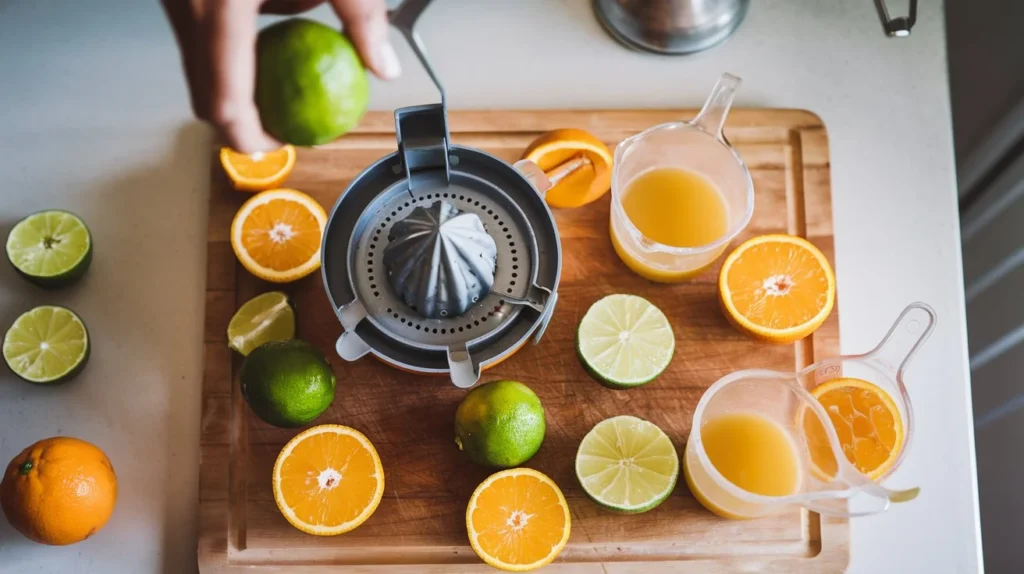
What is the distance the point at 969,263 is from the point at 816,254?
26.3 inches

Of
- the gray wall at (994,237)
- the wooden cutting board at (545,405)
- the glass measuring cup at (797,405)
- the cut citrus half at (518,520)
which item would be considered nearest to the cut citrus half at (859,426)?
the glass measuring cup at (797,405)

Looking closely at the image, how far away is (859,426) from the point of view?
1215 millimetres

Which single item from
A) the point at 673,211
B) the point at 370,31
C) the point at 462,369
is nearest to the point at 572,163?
the point at 673,211

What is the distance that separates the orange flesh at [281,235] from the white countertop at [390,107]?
0.17 metres

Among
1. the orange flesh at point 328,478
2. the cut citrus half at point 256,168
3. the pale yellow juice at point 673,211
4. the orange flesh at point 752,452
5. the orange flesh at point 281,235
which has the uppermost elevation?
the pale yellow juice at point 673,211

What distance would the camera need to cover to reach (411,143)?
1.13 m

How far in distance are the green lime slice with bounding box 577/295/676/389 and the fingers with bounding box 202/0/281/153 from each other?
2.05 feet

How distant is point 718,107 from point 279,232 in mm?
701

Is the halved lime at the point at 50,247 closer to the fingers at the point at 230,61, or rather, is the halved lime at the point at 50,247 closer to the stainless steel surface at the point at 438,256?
the stainless steel surface at the point at 438,256

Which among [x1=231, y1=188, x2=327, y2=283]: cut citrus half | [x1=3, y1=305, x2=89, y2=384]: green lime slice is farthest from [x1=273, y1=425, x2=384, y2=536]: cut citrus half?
[x1=3, y1=305, x2=89, y2=384]: green lime slice

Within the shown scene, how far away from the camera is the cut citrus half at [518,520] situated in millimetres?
1198

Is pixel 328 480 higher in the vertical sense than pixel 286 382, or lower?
lower

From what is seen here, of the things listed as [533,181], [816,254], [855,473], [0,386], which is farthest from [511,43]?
[0,386]

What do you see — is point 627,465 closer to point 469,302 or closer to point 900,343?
point 469,302
